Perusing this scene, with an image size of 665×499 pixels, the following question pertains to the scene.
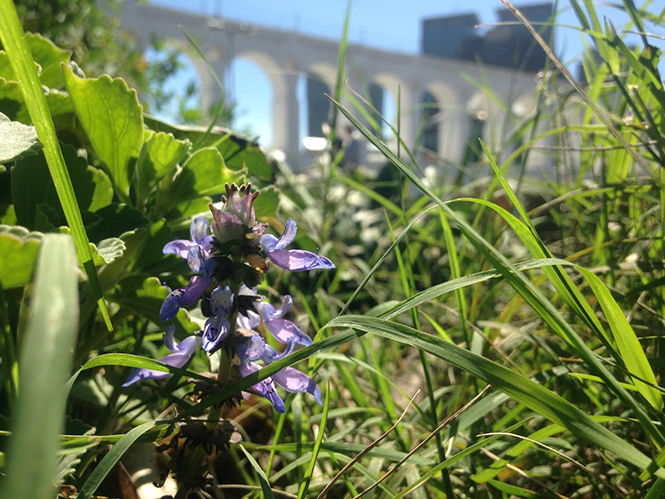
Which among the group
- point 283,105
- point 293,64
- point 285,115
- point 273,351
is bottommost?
point 273,351

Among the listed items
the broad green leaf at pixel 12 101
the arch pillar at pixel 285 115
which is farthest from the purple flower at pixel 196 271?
the arch pillar at pixel 285 115

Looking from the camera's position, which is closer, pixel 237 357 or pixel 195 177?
pixel 237 357

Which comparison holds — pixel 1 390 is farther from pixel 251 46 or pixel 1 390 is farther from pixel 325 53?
pixel 325 53

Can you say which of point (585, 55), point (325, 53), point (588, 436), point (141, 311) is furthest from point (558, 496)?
point (325, 53)

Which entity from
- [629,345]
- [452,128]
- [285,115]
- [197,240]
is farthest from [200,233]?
[285,115]

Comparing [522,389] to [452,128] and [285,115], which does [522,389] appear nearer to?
[452,128]

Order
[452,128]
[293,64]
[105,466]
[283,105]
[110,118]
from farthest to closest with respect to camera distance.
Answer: [283,105] → [293,64] → [452,128] → [110,118] → [105,466]

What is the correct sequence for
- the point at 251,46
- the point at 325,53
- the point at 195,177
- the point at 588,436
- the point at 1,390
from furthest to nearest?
the point at 325,53
the point at 251,46
the point at 195,177
the point at 1,390
the point at 588,436
